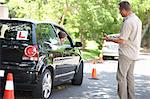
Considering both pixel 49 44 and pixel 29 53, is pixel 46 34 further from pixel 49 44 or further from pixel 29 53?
pixel 29 53

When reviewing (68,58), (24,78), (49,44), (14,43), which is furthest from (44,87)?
(68,58)

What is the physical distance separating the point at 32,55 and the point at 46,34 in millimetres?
1191

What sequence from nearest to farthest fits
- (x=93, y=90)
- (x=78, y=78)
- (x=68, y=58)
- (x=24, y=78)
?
(x=24, y=78)
(x=68, y=58)
(x=93, y=90)
(x=78, y=78)

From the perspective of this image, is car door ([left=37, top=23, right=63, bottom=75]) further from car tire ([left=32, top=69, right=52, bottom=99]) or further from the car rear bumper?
the car rear bumper

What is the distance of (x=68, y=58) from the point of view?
1062cm

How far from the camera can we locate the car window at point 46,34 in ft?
30.3

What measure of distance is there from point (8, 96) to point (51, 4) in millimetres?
17565

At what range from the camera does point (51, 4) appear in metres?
24.2

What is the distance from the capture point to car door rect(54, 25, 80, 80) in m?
10.3

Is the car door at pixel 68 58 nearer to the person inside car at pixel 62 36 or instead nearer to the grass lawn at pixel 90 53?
the person inside car at pixel 62 36

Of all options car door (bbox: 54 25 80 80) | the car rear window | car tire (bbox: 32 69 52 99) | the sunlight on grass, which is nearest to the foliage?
the sunlight on grass

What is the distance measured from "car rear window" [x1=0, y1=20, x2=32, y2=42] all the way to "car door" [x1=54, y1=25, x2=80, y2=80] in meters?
1.34

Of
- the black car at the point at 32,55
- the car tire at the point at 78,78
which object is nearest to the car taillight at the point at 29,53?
the black car at the point at 32,55

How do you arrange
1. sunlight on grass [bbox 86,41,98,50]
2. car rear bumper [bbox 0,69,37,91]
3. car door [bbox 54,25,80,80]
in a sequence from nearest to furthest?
car rear bumper [bbox 0,69,37,91]
car door [bbox 54,25,80,80]
sunlight on grass [bbox 86,41,98,50]
